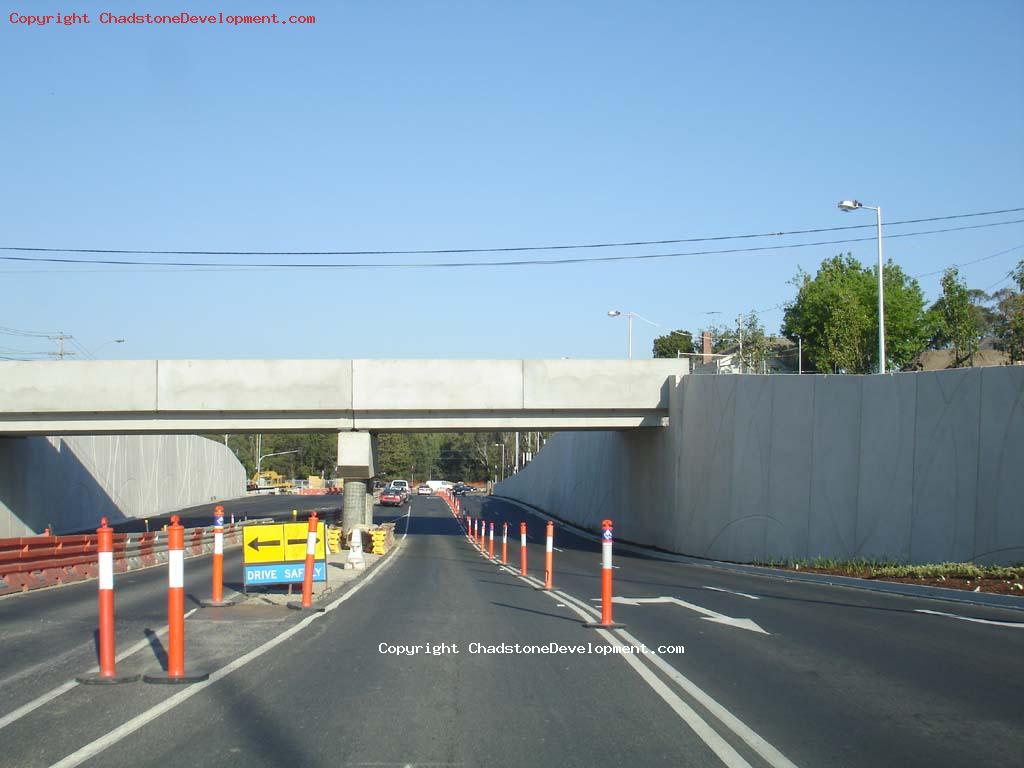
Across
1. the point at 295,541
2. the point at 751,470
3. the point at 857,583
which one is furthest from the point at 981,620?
the point at 751,470

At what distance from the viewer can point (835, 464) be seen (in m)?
29.2

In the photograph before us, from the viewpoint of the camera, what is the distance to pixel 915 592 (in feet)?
65.4

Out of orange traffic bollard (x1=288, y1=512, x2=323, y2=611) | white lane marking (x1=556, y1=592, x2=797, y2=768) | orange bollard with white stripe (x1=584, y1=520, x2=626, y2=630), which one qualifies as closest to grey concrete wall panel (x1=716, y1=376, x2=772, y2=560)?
orange bollard with white stripe (x1=584, y1=520, x2=626, y2=630)

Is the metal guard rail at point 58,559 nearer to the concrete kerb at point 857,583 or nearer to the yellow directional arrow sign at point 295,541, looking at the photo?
the yellow directional arrow sign at point 295,541

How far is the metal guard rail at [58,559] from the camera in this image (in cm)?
1848

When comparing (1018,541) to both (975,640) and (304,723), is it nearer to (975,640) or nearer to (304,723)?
(975,640)

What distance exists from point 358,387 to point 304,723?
30.6 metres

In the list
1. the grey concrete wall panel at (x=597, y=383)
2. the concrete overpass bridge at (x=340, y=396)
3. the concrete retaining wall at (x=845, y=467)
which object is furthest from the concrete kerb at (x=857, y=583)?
the concrete overpass bridge at (x=340, y=396)

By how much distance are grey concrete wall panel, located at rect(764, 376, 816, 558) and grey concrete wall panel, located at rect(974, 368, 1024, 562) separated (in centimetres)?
582

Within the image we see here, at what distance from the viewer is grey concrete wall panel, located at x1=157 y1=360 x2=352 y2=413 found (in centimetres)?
3641

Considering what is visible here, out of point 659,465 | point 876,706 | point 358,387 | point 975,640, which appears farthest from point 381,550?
point 876,706

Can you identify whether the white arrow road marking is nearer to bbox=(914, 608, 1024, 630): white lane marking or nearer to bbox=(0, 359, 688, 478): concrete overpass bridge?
bbox=(914, 608, 1024, 630): white lane marking

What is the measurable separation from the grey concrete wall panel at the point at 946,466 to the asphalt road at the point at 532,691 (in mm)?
9887

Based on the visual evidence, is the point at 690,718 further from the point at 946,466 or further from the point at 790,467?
the point at 790,467
